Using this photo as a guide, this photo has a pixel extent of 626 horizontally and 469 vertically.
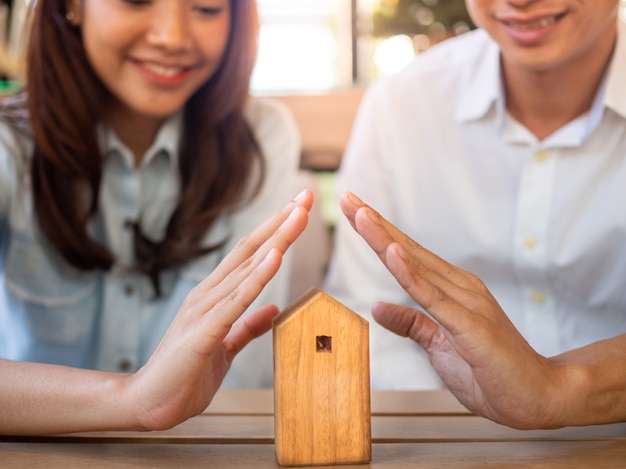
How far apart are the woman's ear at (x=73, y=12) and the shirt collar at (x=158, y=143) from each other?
0.20 m

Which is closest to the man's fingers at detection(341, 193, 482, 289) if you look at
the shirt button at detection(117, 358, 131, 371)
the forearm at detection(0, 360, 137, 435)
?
the forearm at detection(0, 360, 137, 435)

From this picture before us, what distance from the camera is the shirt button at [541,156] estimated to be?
5.17 feet

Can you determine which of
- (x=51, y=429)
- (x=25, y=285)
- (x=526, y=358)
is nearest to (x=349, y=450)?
(x=526, y=358)

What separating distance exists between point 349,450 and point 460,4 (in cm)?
377

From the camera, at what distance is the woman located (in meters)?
1.51

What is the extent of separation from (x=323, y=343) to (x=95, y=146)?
0.86 metres

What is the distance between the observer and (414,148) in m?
1.73

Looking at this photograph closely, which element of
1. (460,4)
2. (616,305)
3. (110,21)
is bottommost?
(460,4)

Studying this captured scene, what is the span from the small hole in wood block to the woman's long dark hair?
80cm

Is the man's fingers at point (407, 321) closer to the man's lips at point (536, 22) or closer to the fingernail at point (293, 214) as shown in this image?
the fingernail at point (293, 214)

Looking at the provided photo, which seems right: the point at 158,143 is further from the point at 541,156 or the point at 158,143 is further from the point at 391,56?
the point at 391,56

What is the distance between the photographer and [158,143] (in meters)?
1.64

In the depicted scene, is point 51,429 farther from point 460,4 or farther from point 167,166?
point 460,4

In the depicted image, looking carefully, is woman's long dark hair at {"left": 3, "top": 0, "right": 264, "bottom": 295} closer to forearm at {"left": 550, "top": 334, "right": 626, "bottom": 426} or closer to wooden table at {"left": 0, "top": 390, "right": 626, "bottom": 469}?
wooden table at {"left": 0, "top": 390, "right": 626, "bottom": 469}
